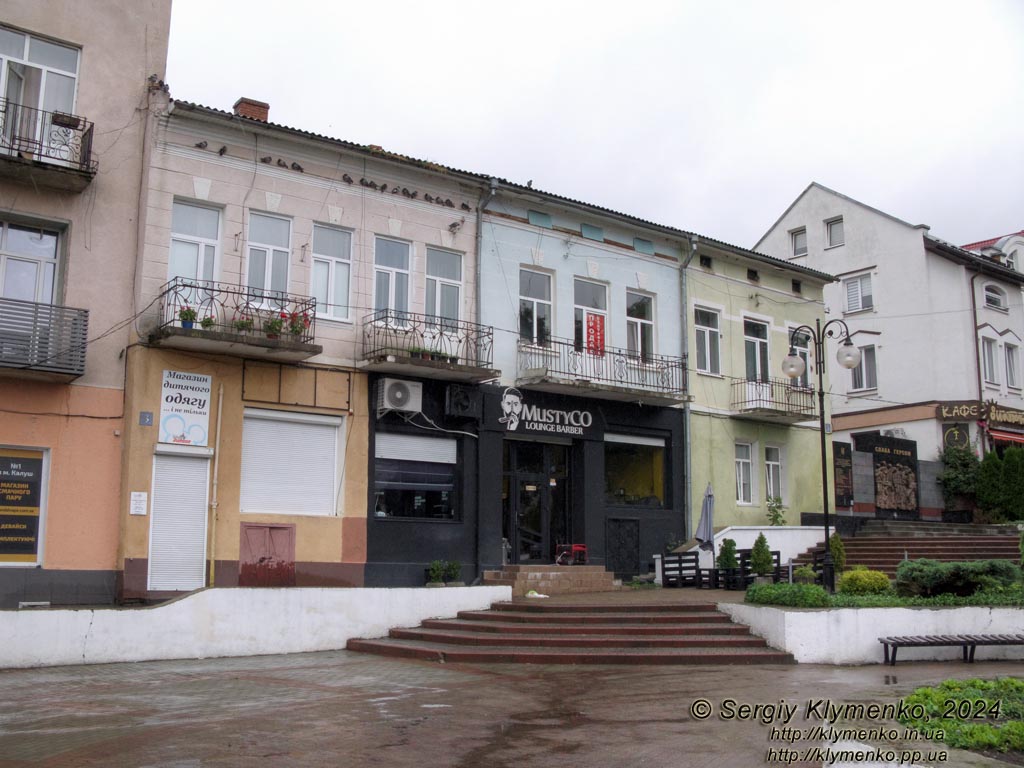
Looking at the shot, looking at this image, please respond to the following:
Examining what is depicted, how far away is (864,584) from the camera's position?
16.4 m

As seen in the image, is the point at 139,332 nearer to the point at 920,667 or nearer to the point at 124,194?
the point at 124,194

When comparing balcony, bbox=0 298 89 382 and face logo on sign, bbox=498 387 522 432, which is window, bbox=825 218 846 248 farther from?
balcony, bbox=0 298 89 382

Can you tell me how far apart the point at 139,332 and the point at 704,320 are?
48.0 ft

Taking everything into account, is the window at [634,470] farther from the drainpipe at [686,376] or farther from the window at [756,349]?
the window at [756,349]

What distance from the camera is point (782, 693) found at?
1109 centimetres

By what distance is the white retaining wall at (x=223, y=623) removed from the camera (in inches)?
528

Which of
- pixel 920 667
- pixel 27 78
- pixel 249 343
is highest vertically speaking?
pixel 27 78

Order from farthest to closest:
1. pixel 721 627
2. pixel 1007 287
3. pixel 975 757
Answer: pixel 1007 287
pixel 721 627
pixel 975 757

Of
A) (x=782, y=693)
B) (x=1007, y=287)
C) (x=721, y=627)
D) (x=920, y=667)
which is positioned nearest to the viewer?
(x=782, y=693)

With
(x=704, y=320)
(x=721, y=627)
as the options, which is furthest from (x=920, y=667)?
(x=704, y=320)

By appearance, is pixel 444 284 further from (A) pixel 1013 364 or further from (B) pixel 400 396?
(A) pixel 1013 364

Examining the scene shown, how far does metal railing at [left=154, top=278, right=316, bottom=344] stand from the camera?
1720 centimetres

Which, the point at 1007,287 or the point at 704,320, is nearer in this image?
the point at 704,320

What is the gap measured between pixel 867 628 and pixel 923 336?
2205 cm
